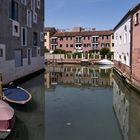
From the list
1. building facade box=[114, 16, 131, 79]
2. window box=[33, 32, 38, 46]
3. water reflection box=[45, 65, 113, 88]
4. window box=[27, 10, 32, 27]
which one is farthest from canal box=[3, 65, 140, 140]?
window box=[33, 32, 38, 46]

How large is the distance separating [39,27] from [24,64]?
430 inches

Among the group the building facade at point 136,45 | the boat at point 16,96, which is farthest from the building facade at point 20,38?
the building facade at point 136,45

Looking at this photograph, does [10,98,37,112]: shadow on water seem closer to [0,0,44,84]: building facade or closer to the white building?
[0,0,44,84]: building facade

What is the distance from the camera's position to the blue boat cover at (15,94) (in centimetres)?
1484

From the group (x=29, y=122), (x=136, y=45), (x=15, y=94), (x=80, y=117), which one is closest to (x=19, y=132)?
(x=29, y=122)

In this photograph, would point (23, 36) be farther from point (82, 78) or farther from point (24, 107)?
point (24, 107)

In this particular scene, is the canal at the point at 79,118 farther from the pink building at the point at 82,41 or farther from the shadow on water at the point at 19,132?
the pink building at the point at 82,41

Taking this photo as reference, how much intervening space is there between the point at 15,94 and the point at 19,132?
4570 millimetres

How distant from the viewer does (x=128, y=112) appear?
15156mm

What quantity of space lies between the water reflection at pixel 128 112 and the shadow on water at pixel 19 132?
3968 mm

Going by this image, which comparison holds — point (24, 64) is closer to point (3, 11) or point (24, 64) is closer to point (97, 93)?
point (3, 11)

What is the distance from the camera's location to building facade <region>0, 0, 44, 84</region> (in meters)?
22.7

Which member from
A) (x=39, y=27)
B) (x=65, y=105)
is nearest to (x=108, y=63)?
(x=39, y=27)

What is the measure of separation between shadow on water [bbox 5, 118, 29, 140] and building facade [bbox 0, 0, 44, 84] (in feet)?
33.4
